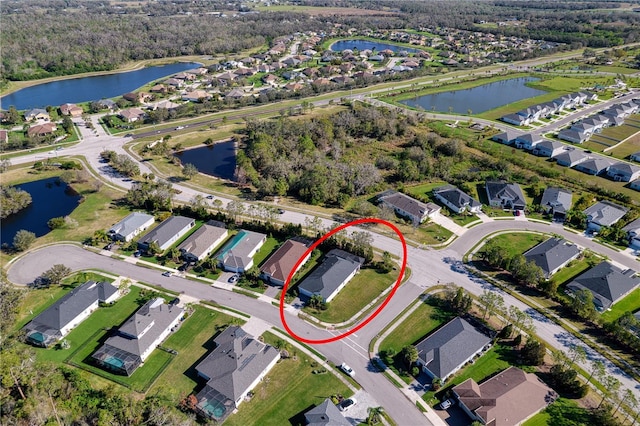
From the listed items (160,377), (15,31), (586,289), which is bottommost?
(160,377)

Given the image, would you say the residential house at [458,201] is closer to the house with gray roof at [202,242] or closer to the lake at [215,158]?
the house with gray roof at [202,242]

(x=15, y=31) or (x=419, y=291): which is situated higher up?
(x=15, y=31)

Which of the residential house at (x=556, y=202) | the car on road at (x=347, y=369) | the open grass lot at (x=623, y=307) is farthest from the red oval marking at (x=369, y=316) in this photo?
the residential house at (x=556, y=202)

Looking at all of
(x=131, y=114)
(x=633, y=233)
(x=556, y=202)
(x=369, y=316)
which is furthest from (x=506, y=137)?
(x=131, y=114)

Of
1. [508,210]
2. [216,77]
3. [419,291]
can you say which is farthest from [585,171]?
[216,77]

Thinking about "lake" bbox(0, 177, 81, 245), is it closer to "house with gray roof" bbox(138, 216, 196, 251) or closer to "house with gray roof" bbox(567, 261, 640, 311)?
"house with gray roof" bbox(138, 216, 196, 251)

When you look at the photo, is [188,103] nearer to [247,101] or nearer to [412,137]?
[247,101]

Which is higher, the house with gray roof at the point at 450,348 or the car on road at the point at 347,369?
the house with gray roof at the point at 450,348
